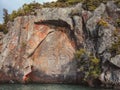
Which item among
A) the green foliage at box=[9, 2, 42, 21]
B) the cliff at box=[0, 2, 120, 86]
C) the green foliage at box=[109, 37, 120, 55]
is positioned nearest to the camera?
the green foliage at box=[109, 37, 120, 55]

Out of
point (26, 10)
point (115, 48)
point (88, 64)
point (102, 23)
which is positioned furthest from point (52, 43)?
point (115, 48)

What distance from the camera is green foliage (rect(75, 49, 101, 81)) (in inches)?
1804

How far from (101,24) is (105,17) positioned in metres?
3.02

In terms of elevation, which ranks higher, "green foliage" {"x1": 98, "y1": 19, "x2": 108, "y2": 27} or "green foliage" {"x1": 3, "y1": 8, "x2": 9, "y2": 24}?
"green foliage" {"x1": 3, "y1": 8, "x2": 9, "y2": 24}

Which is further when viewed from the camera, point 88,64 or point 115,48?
point 88,64

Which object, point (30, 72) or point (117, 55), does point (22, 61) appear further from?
point (117, 55)

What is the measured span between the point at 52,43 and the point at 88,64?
30.0 ft

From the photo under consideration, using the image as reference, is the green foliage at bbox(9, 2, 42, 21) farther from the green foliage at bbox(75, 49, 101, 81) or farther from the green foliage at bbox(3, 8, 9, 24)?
the green foliage at bbox(75, 49, 101, 81)

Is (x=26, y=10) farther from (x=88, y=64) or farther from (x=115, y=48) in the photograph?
(x=115, y=48)

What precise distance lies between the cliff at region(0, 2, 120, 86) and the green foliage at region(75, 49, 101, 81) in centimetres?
26

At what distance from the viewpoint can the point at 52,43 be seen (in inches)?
2131

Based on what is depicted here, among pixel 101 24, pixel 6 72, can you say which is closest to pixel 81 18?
pixel 101 24

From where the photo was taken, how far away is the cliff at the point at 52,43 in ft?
165

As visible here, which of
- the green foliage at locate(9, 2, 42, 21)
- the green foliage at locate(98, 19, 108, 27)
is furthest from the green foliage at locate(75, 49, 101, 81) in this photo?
the green foliage at locate(9, 2, 42, 21)
